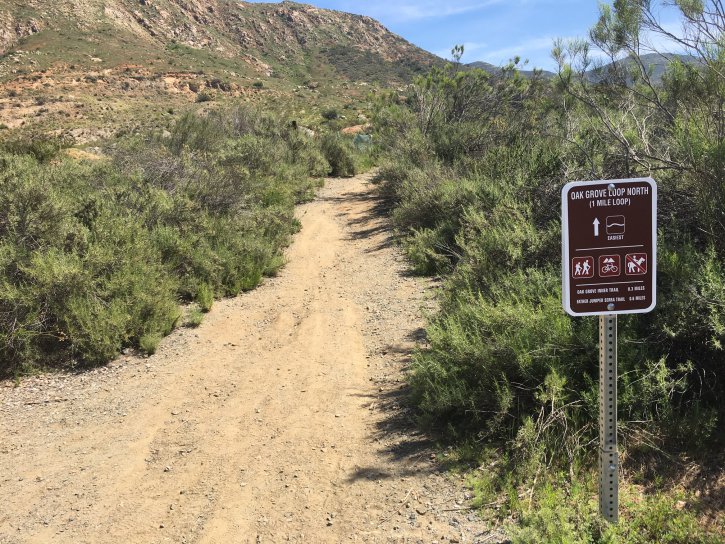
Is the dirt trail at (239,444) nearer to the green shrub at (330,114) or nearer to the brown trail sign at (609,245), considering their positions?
the brown trail sign at (609,245)

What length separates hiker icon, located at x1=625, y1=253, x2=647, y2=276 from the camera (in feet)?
7.99

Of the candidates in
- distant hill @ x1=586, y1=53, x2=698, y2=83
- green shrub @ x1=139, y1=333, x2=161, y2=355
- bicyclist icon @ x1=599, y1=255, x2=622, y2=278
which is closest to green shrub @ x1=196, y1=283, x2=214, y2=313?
green shrub @ x1=139, y1=333, x2=161, y2=355

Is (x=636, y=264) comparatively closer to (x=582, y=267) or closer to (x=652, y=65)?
(x=582, y=267)

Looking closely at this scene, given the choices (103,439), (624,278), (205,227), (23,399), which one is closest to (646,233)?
(624,278)

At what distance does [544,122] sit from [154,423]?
1095 cm

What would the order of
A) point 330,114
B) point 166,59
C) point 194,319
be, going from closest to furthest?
point 194,319
point 330,114
point 166,59

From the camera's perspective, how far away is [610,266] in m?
2.44

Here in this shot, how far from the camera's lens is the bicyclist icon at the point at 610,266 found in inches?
95.9

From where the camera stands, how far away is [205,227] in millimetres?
8547

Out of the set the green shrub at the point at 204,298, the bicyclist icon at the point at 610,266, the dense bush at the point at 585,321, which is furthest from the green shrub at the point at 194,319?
the bicyclist icon at the point at 610,266

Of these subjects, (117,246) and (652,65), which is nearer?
(652,65)

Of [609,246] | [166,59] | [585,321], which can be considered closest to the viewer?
[609,246]

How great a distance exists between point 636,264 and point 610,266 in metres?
0.12

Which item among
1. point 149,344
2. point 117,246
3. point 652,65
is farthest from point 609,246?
point 117,246
